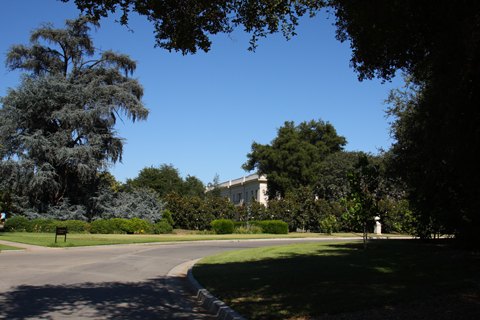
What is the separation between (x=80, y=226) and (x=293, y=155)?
1272 inches

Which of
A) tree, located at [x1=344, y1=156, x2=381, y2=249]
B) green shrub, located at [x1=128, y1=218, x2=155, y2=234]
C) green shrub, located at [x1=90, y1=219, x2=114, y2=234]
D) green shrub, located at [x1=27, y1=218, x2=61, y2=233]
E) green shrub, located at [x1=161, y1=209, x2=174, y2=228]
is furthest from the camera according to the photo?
Answer: green shrub, located at [x1=161, y1=209, x2=174, y2=228]

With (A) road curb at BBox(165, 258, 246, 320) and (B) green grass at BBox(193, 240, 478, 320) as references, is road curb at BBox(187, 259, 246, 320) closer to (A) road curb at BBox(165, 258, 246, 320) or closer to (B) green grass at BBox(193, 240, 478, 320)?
(A) road curb at BBox(165, 258, 246, 320)

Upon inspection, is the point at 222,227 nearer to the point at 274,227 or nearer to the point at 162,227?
the point at 162,227

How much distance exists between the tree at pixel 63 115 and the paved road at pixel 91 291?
19130mm

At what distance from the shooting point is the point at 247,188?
2901 inches

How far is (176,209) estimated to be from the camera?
116ft

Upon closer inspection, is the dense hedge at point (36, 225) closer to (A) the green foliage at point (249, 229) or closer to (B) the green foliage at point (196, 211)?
(B) the green foliage at point (196, 211)

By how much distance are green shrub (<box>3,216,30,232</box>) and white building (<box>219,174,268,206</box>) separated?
3847cm

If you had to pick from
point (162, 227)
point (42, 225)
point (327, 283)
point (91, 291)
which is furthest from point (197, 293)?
point (42, 225)

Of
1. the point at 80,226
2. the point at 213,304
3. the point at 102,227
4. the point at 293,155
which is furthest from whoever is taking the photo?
the point at 293,155

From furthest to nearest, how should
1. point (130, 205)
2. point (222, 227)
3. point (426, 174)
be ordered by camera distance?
point (130, 205) < point (222, 227) < point (426, 174)

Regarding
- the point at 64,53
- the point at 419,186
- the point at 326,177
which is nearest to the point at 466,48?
the point at 419,186

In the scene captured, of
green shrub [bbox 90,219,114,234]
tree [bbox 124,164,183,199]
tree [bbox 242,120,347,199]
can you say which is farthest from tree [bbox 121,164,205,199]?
green shrub [bbox 90,219,114,234]

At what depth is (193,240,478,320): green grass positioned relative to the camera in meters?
5.66
